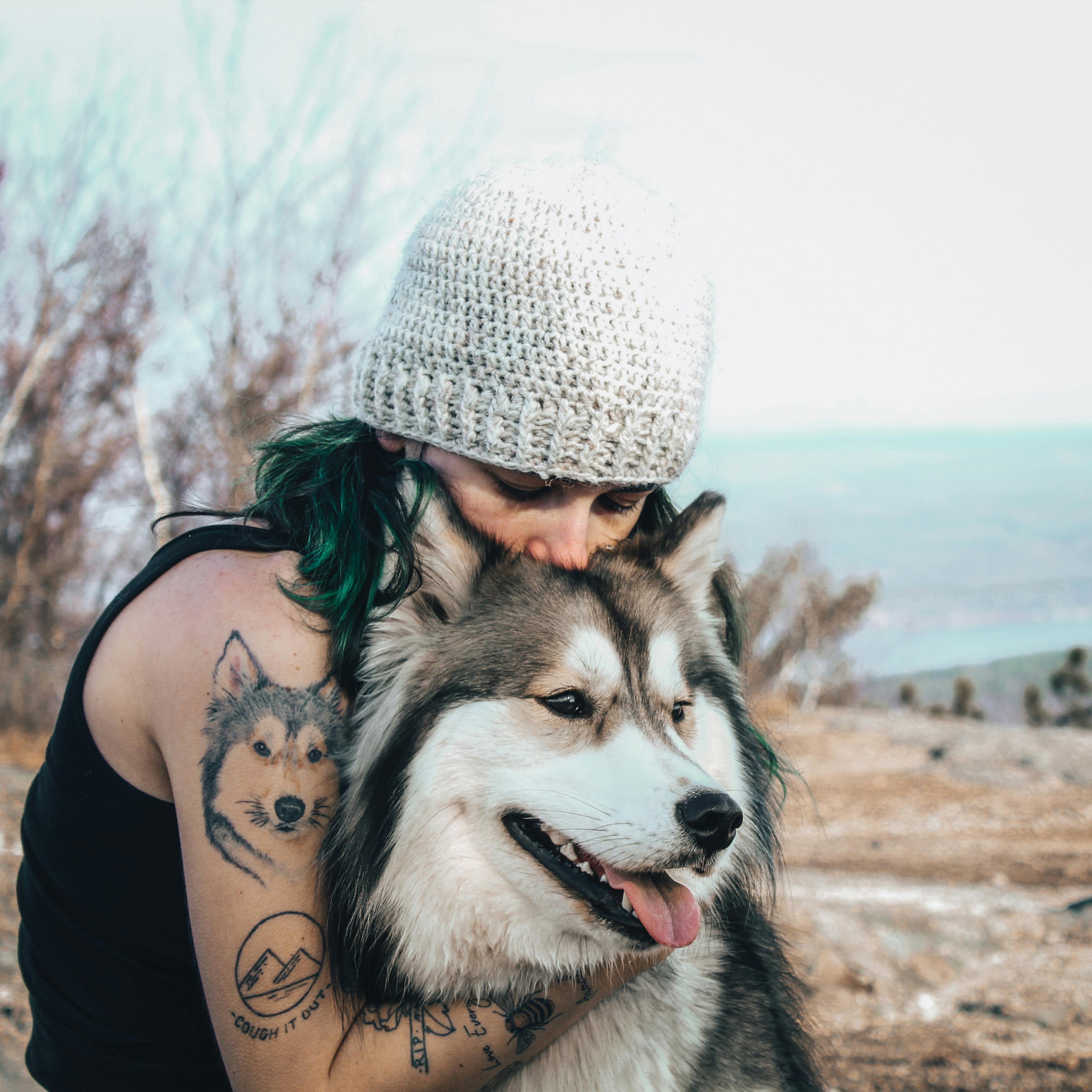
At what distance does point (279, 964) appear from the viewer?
1608 mm

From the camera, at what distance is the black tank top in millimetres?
1755

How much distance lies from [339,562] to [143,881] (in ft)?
2.36

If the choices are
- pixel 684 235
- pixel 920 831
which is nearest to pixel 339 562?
pixel 684 235

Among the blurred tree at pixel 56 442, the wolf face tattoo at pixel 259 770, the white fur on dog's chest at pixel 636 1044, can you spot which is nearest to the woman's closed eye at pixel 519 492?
the wolf face tattoo at pixel 259 770

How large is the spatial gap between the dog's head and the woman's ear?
307 millimetres

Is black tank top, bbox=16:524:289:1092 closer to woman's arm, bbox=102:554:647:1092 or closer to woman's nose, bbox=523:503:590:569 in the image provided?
woman's arm, bbox=102:554:647:1092

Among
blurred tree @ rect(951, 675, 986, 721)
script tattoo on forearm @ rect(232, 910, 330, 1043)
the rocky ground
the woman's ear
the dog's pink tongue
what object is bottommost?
blurred tree @ rect(951, 675, 986, 721)

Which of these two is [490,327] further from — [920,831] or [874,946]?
[920,831]

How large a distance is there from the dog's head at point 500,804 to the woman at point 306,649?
8 centimetres

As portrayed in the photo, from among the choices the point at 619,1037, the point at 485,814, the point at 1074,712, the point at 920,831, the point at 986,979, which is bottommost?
the point at 1074,712

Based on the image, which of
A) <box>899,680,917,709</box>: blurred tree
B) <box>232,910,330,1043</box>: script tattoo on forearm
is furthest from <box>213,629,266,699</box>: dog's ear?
<box>899,680,917,709</box>: blurred tree

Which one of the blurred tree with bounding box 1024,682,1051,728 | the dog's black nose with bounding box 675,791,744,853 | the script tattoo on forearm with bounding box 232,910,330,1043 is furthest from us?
the blurred tree with bounding box 1024,682,1051,728

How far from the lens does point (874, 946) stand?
4.98 m

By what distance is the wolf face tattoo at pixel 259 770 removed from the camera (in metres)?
1.60
